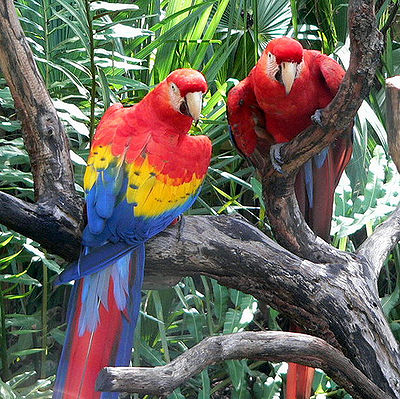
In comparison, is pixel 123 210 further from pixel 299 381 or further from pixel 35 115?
pixel 299 381

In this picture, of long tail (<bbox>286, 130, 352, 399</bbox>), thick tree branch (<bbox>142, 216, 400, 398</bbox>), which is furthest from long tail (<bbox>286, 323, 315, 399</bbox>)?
long tail (<bbox>286, 130, 352, 399</bbox>)

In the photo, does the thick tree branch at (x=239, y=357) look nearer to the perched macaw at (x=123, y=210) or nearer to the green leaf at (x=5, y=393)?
the perched macaw at (x=123, y=210)

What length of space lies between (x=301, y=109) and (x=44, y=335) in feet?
2.61

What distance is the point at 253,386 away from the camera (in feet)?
5.84

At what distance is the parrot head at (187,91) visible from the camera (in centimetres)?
109

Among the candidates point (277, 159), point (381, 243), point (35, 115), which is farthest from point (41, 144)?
point (381, 243)

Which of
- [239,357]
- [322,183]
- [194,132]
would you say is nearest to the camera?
[239,357]

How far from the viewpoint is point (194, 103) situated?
110 centimetres

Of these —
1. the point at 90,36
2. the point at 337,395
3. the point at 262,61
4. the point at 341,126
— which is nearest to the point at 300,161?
the point at 341,126

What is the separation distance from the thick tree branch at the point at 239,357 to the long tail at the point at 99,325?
0.23 m

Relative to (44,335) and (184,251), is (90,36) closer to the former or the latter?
(184,251)

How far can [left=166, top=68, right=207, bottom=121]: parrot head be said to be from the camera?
1092mm

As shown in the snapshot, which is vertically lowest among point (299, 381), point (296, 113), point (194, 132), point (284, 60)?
point (299, 381)

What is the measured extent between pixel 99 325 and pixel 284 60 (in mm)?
603
